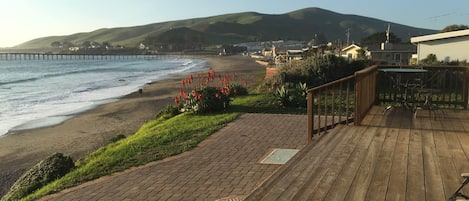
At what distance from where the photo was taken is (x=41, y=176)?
783cm

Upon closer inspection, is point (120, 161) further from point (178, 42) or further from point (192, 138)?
point (178, 42)

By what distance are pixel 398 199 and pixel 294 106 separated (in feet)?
Result: 30.6

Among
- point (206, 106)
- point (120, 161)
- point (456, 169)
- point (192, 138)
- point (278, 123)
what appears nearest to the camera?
point (456, 169)

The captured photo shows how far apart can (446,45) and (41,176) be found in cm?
2205

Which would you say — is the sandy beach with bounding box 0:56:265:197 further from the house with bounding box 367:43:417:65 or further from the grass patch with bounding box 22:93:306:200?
the house with bounding box 367:43:417:65

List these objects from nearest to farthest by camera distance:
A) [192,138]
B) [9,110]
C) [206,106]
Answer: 1. [192,138]
2. [206,106]
3. [9,110]

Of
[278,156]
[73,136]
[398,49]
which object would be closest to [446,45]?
[398,49]

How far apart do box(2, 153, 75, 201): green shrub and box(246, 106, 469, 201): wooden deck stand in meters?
4.77

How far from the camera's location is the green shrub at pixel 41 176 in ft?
24.5

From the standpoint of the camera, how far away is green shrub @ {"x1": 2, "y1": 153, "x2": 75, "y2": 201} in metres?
7.46

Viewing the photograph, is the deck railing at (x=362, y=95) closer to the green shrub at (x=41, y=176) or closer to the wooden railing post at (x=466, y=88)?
the wooden railing post at (x=466, y=88)

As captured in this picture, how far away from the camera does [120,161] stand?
7.47 m

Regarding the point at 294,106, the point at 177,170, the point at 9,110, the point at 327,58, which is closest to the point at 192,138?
the point at 177,170

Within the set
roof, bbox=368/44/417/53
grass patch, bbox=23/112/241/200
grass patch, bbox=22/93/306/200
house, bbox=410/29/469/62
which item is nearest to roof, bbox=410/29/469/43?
house, bbox=410/29/469/62
